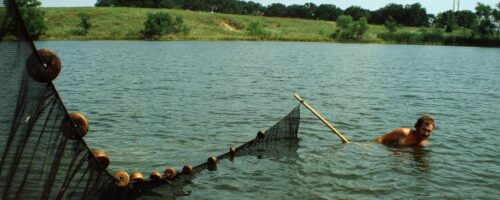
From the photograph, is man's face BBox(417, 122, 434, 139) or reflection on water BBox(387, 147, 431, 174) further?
man's face BBox(417, 122, 434, 139)

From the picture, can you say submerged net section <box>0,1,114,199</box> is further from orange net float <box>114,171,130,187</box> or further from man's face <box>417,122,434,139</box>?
man's face <box>417,122,434,139</box>

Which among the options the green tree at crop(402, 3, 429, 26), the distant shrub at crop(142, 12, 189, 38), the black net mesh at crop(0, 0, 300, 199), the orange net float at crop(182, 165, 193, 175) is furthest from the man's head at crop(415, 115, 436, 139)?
the green tree at crop(402, 3, 429, 26)

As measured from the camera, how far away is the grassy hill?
11049 cm

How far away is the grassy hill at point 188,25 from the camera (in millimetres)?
110494

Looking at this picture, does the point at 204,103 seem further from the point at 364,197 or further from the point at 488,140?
the point at 364,197

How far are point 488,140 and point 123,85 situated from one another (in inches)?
766

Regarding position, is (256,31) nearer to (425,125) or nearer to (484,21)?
(484,21)

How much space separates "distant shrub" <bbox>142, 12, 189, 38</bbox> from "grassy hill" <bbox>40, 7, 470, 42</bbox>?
1.53 meters

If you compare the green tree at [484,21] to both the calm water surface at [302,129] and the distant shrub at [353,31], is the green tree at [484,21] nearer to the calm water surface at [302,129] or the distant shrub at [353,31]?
the distant shrub at [353,31]

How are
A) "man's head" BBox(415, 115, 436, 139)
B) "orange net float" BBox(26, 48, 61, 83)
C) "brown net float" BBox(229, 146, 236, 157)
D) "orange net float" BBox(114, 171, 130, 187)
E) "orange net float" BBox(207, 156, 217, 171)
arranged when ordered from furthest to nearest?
"man's head" BBox(415, 115, 436, 139) < "brown net float" BBox(229, 146, 236, 157) < "orange net float" BBox(207, 156, 217, 171) < "orange net float" BBox(114, 171, 130, 187) < "orange net float" BBox(26, 48, 61, 83)

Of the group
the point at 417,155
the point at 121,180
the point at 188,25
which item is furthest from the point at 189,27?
the point at 121,180

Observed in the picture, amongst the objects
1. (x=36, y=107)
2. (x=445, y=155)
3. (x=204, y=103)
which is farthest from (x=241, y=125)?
(x=36, y=107)

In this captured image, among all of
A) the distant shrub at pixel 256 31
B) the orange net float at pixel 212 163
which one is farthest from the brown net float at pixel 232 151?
the distant shrub at pixel 256 31

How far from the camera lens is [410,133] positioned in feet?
47.9
